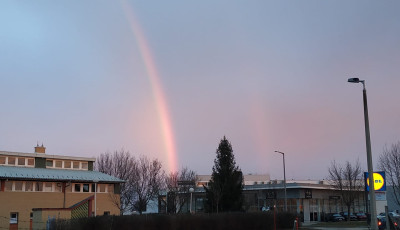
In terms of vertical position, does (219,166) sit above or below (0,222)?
above

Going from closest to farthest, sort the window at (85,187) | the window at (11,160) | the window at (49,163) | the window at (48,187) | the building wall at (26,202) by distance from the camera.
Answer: the building wall at (26,202) < the window at (48,187) < the window at (11,160) < the window at (85,187) < the window at (49,163)

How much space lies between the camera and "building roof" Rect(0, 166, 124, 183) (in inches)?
1948

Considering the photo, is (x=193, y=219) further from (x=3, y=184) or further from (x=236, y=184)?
(x=3, y=184)

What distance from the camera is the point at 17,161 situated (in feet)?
180

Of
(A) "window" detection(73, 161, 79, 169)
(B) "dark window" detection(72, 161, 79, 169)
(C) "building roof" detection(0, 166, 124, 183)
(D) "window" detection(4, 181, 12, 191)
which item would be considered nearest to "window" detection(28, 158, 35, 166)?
(C) "building roof" detection(0, 166, 124, 183)

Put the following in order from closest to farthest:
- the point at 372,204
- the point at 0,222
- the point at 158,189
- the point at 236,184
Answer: the point at 372,204
the point at 0,222
the point at 236,184
the point at 158,189

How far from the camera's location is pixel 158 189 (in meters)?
70.4

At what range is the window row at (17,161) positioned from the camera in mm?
53653

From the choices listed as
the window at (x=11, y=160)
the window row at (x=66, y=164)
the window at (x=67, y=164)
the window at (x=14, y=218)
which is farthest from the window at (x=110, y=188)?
the window at (x=14, y=218)

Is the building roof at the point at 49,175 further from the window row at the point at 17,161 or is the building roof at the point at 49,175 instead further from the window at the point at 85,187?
the window row at the point at 17,161

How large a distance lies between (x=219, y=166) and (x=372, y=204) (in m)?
31.6

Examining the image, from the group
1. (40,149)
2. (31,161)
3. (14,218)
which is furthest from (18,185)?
(40,149)

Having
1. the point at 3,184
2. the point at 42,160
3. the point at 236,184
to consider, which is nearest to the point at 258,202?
the point at 236,184

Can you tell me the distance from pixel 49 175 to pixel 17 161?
5214mm
